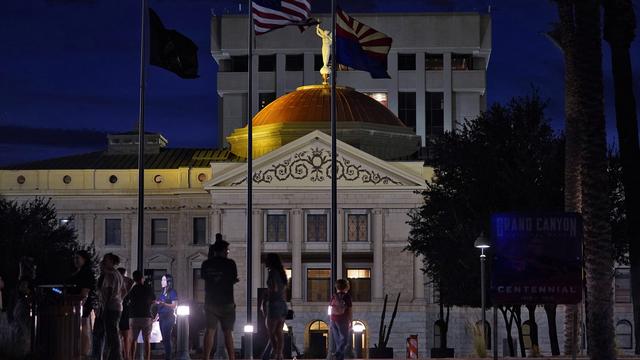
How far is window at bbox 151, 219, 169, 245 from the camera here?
323 ft

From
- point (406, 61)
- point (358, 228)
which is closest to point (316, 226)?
point (358, 228)

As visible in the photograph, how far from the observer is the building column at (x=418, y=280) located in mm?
89938

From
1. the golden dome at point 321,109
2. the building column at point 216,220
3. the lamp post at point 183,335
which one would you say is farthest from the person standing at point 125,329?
the golden dome at point 321,109

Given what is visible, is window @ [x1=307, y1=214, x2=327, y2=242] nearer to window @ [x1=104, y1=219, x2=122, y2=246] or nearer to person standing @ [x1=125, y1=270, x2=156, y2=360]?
window @ [x1=104, y1=219, x2=122, y2=246]

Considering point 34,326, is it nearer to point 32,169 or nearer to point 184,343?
point 184,343

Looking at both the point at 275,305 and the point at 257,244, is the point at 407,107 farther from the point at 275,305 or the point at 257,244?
the point at 275,305

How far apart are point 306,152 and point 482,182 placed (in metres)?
32.2

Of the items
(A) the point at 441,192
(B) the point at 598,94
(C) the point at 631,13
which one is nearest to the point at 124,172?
(A) the point at 441,192

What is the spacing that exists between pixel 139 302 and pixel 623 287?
68518 mm

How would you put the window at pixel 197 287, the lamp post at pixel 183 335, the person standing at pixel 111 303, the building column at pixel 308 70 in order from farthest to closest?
the building column at pixel 308 70 → the window at pixel 197 287 → the lamp post at pixel 183 335 → the person standing at pixel 111 303

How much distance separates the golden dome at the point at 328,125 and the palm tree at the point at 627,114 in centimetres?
4872

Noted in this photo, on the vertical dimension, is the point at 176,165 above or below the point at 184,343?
above

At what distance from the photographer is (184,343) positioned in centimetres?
3431

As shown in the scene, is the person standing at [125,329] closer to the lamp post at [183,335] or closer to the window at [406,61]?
the lamp post at [183,335]
